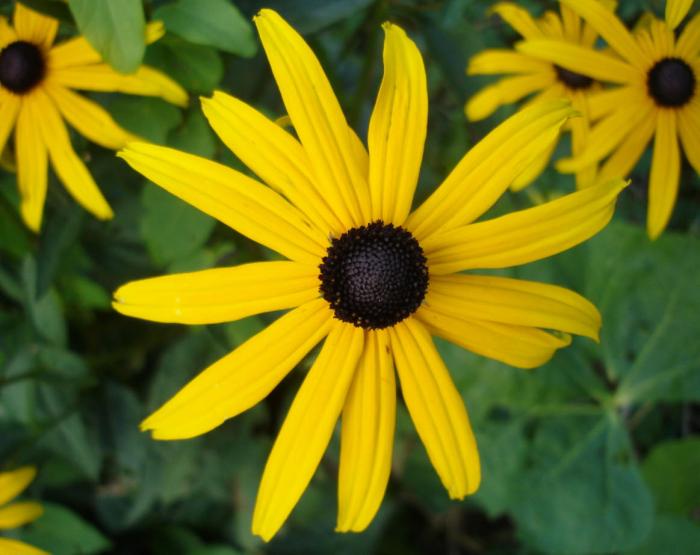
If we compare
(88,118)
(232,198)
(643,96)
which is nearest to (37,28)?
(88,118)

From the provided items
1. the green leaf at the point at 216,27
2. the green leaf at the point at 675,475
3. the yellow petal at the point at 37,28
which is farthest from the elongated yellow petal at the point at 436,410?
the green leaf at the point at 675,475

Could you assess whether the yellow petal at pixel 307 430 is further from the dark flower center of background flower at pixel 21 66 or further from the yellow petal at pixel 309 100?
the dark flower center of background flower at pixel 21 66

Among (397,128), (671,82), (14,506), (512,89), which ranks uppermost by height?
(512,89)

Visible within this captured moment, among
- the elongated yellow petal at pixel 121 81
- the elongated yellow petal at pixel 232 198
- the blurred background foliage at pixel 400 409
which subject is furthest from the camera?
the blurred background foliage at pixel 400 409

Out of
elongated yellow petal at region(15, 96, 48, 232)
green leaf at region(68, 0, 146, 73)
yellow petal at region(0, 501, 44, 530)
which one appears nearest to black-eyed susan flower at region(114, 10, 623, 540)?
green leaf at region(68, 0, 146, 73)

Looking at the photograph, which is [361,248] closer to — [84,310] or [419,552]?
[84,310]

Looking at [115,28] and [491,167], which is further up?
[115,28]

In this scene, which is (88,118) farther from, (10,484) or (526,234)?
(526,234)

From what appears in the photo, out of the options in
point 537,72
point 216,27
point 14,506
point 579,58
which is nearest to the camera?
point 216,27
